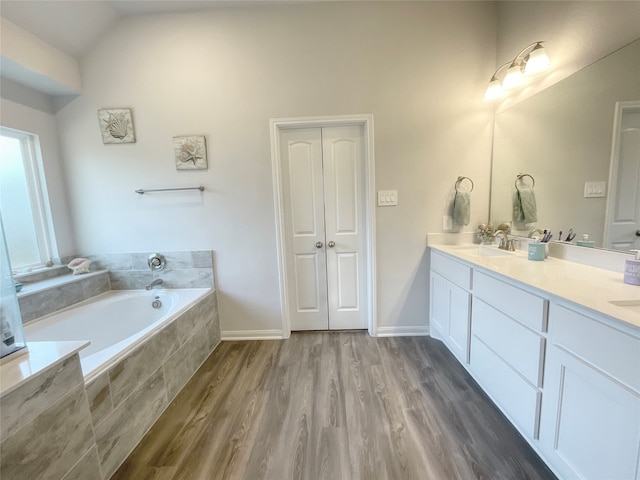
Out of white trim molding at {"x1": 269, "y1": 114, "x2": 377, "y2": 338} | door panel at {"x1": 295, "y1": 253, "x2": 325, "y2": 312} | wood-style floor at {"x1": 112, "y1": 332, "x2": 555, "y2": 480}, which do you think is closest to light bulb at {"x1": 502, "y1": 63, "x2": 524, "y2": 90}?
white trim molding at {"x1": 269, "y1": 114, "x2": 377, "y2": 338}

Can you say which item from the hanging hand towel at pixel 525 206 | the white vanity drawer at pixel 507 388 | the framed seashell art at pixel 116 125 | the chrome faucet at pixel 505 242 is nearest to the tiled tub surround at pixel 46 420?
the framed seashell art at pixel 116 125

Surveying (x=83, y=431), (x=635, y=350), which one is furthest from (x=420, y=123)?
(x=83, y=431)

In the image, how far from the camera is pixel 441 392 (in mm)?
1614

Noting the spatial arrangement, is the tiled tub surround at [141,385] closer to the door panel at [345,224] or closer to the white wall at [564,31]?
the door panel at [345,224]

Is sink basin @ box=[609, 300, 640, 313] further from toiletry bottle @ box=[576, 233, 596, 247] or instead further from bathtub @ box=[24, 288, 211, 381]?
bathtub @ box=[24, 288, 211, 381]

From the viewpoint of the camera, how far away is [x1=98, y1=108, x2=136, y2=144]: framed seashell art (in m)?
2.16

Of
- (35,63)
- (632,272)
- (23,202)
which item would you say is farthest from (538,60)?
(23,202)

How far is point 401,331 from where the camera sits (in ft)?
7.61

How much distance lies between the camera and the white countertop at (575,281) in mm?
890

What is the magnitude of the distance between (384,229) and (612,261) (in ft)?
4.49

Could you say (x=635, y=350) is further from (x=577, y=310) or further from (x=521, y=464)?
(x=521, y=464)

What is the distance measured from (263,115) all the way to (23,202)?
2179mm

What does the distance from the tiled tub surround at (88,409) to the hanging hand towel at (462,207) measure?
93.7 inches

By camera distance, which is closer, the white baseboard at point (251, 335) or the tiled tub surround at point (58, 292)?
the tiled tub surround at point (58, 292)
